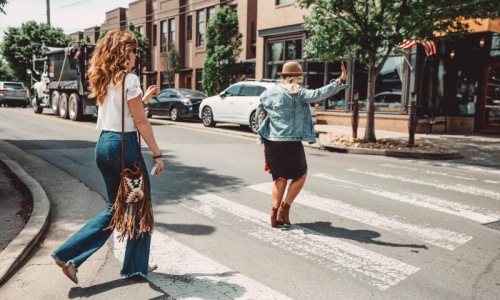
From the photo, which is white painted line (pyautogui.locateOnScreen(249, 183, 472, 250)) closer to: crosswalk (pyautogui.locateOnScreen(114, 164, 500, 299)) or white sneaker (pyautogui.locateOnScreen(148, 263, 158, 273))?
crosswalk (pyautogui.locateOnScreen(114, 164, 500, 299))

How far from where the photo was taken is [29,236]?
13.9 ft

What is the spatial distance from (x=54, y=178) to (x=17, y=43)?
38740mm

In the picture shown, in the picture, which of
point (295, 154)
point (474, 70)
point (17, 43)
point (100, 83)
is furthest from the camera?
point (17, 43)

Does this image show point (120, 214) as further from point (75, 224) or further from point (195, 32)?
point (195, 32)

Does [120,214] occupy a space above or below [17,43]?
below

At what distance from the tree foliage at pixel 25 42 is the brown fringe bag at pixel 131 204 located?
4148 cm

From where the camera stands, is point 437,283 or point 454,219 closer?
point 437,283

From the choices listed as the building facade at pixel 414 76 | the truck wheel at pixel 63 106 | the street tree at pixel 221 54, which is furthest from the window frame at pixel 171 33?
the truck wheel at pixel 63 106

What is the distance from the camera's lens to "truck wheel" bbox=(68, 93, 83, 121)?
1834cm

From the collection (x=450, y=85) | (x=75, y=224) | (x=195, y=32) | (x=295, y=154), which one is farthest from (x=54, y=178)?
(x=195, y=32)

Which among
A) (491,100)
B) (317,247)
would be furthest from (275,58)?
(317,247)

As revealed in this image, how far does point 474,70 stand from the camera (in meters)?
17.1

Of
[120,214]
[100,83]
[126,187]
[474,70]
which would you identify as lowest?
[120,214]

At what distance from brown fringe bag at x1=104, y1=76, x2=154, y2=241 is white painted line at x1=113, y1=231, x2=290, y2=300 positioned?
494mm
